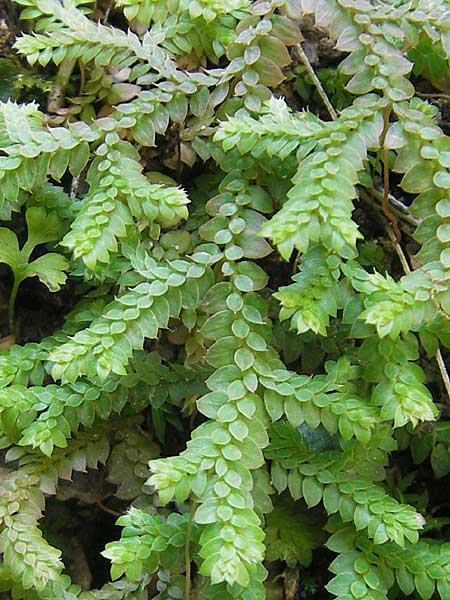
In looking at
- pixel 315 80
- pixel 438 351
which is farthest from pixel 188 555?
pixel 315 80

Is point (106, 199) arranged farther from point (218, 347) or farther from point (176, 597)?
point (176, 597)

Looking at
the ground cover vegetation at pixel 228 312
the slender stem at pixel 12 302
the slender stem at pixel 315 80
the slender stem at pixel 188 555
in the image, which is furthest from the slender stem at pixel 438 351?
the slender stem at pixel 12 302

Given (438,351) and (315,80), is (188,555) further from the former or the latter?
(315,80)

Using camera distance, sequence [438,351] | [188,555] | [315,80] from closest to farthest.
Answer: [188,555] < [438,351] < [315,80]

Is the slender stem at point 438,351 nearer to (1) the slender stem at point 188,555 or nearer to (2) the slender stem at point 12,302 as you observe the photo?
(1) the slender stem at point 188,555

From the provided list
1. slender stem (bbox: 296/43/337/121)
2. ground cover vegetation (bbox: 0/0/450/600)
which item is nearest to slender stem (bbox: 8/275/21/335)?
ground cover vegetation (bbox: 0/0/450/600)

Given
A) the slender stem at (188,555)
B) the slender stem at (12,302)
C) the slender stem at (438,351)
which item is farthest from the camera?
the slender stem at (12,302)

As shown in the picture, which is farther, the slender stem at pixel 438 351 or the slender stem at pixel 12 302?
the slender stem at pixel 12 302

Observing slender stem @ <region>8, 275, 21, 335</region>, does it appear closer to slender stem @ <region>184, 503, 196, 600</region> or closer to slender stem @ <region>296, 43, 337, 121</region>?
slender stem @ <region>184, 503, 196, 600</region>
